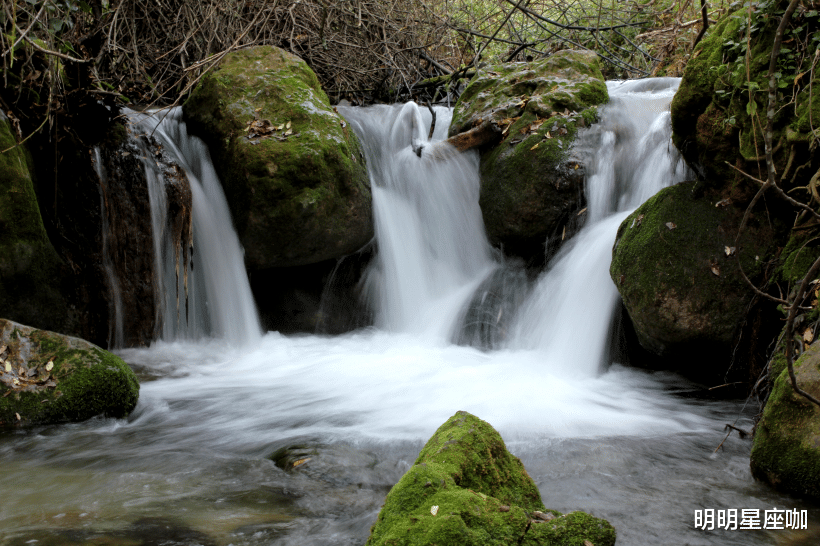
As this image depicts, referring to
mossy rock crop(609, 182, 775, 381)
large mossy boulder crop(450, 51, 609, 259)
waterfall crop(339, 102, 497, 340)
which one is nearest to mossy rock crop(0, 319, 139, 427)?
waterfall crop(339, 102, 497, 340)

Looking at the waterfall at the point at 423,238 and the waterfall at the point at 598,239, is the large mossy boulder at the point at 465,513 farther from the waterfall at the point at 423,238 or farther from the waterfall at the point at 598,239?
the waterfall at the point at 423,238

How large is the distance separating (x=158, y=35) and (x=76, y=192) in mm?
3351

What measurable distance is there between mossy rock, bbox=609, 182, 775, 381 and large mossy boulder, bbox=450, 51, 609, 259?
1431 mm

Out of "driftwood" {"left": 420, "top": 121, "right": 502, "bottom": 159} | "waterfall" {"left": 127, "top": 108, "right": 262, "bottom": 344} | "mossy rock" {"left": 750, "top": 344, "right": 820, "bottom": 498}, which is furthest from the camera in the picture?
"driftwood" {"left": 420, "top": 121, "right": 502, "bottom": 159}

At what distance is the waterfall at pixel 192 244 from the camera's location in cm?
552

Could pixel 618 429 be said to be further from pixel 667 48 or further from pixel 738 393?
pixel 667 48

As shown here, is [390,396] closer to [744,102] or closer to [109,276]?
[109,276]

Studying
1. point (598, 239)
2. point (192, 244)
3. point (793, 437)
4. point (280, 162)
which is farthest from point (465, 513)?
point (192, 244)

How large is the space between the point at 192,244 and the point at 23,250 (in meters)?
1.51

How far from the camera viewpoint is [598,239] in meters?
5.44

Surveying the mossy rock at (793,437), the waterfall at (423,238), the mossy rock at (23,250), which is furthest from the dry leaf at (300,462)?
the waterfall at (423,238)

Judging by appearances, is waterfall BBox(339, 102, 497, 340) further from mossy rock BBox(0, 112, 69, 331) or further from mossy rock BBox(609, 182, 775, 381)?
mossy rock BBox(0, 112, 69, 331)

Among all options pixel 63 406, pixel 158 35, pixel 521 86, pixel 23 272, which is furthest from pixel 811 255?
pixel 158 35

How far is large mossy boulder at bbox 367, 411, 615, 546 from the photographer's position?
1.76m
